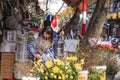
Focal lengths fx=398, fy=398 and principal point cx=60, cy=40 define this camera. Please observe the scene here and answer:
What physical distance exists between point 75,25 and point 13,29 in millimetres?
8672

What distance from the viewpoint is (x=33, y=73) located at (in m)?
6.78

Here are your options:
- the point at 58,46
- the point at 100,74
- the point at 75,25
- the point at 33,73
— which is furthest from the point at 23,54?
the point at 75,25

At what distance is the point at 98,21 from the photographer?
1206cm

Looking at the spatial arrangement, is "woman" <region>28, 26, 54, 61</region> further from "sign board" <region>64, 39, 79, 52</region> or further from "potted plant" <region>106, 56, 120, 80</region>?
"potted plant" <region>106, 56, 120, 80</region>

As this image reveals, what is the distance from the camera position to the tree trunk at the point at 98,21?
39.3 feet

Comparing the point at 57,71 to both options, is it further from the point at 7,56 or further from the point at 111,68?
the point at 111,68

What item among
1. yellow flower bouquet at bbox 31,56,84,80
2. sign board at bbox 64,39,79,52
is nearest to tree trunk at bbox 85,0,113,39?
sign board at bbox 64,39,79,52

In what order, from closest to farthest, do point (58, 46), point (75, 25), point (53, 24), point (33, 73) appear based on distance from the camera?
point (33, 73) < point (53, 24) < point (58, 46) < point (75, 25)

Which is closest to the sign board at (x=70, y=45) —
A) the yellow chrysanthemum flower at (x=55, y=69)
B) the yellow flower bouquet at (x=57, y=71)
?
the yellow flower bouquet at (x=57, y=71)

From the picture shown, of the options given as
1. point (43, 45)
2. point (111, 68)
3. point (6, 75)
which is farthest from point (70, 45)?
point (6, 75)

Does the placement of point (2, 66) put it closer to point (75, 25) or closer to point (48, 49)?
point (48, 49)

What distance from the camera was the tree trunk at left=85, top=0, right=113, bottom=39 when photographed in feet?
39.3

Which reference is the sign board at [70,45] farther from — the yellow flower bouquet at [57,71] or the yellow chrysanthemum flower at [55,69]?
the yellow chrysanthemum flower at [55,69]

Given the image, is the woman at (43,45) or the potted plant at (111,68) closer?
the woman at (43,45)
